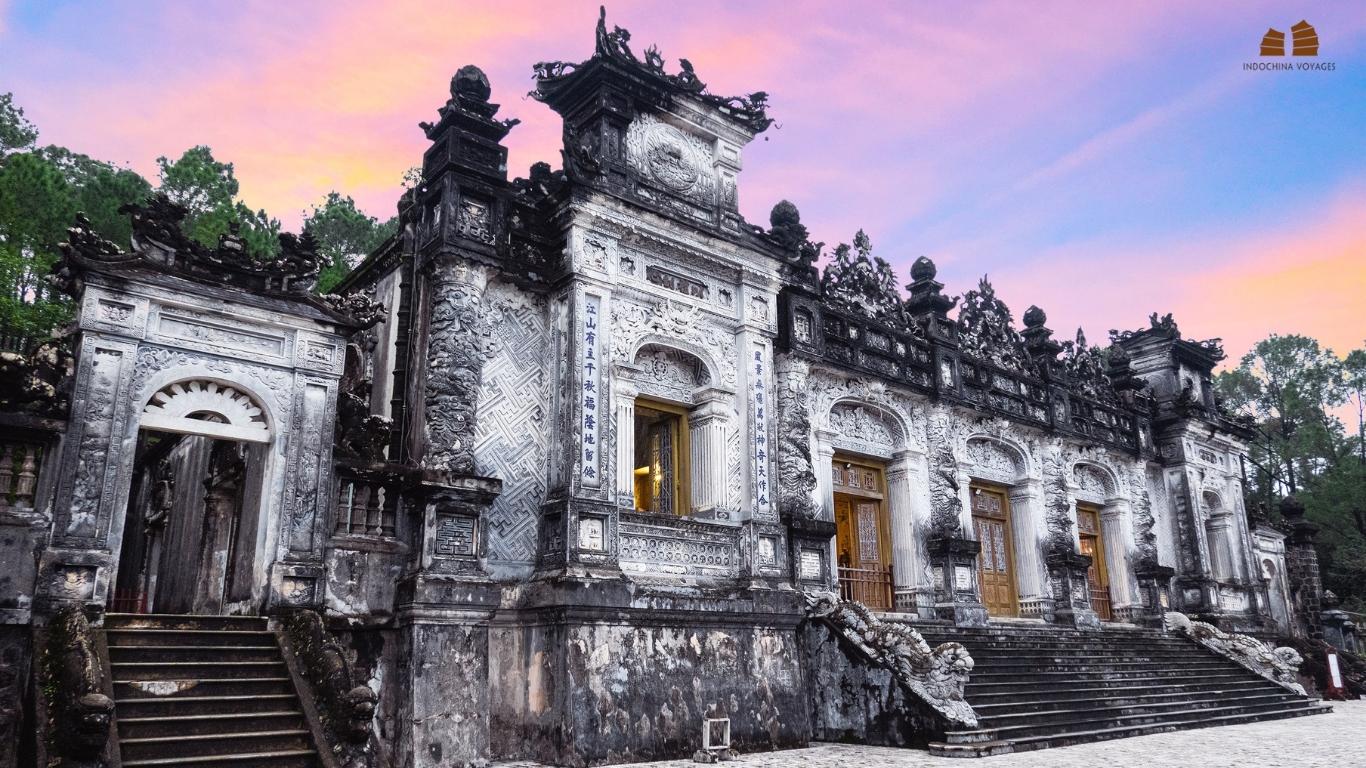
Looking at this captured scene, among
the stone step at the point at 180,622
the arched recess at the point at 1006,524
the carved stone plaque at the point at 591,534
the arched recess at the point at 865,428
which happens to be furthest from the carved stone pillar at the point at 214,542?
the arched recess at the point at 1006,524

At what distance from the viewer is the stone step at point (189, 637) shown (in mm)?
7816

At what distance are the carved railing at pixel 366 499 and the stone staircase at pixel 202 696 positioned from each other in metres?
1.36

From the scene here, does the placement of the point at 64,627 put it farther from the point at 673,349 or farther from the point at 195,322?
the point at 673,349

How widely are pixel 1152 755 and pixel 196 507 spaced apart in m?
11.6

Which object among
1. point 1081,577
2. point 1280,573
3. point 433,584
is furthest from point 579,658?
point 1280,573

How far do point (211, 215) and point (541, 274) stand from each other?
1198cm

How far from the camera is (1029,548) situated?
1712 centimetres

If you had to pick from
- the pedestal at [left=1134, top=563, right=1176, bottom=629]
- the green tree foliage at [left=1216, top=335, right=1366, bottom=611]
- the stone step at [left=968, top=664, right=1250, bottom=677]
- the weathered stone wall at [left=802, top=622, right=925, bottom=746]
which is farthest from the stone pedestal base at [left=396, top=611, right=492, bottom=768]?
the green tree foliage at [left=1216, top=335, right=1366, bottom=611]

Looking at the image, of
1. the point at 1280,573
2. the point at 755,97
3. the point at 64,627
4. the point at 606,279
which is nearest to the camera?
the point at 64,627

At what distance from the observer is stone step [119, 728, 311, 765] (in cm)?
682

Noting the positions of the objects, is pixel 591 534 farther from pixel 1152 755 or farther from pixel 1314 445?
pixel 1314 445

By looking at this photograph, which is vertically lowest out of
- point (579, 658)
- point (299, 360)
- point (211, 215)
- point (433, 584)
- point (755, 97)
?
point (579, 658)

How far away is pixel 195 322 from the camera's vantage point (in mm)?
9164

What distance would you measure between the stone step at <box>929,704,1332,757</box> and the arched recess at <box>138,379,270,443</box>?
25.1 ft
